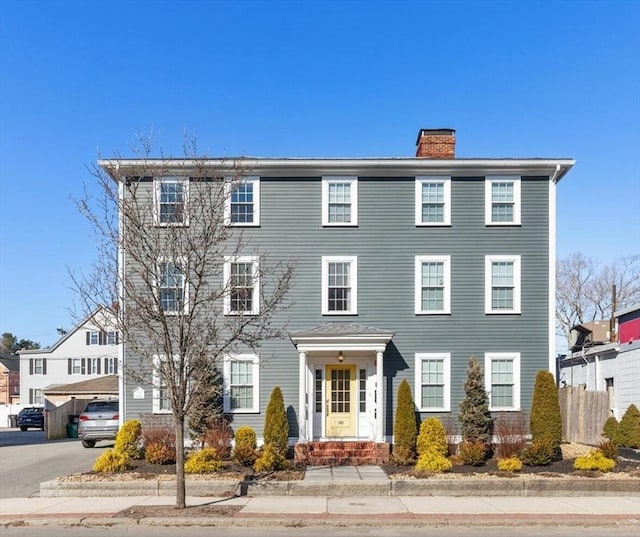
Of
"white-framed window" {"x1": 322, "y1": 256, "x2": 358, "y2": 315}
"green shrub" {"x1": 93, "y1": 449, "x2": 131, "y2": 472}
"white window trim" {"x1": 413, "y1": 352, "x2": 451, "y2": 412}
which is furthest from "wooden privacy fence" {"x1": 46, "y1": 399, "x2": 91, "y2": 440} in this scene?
"white window trim" {"x1": 413, "y1": 352, "x2": 451, "y2": 412}

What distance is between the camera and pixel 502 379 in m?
18.2

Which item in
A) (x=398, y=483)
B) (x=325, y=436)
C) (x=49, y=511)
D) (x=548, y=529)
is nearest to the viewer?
(x=548, y=529)

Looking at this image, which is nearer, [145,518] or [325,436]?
[145,518]

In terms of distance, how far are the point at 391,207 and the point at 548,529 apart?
10.6 meters

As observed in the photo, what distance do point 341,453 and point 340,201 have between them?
736 cm

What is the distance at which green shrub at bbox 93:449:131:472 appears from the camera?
550 inches

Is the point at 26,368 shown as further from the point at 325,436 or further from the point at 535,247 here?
the point at 535,247

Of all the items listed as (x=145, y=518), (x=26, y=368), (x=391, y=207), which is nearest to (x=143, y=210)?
(x=145, y=518)

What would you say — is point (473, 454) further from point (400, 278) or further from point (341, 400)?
point (400, 278)

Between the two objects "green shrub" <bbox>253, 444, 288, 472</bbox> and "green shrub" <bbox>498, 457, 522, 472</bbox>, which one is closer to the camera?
"green shrub" <bbox>498, 457, 522, 472</bbox>

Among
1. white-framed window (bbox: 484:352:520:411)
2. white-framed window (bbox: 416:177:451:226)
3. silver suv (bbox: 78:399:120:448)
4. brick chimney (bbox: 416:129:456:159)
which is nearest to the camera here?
white-framed window (bbox: 484:352:520:411)

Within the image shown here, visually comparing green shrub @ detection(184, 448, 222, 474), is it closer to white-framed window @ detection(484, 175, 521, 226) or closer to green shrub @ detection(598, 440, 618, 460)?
green shrub @ detection(598, 440, 618, 460)

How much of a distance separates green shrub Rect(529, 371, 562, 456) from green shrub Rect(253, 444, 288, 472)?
264 inches

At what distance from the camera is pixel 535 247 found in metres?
18.6
